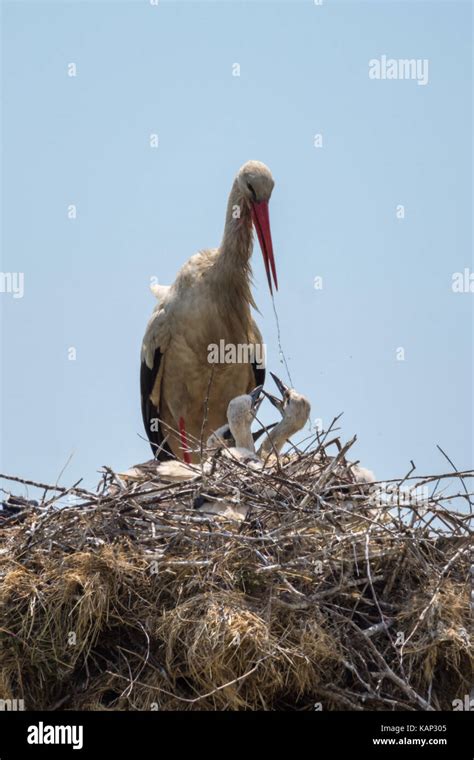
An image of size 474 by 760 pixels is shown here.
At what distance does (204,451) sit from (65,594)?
3.71ft

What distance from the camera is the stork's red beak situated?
8.10m

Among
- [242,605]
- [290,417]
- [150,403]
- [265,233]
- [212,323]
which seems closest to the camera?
[242,605]

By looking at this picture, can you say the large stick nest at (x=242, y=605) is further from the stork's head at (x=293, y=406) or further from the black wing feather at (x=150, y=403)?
the black wing feather at (x=150, y=403)

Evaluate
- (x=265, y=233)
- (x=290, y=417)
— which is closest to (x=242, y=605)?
(x=290, y=417)

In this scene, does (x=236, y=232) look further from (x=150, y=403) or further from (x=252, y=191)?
(x=150, y=403)

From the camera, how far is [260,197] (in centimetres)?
823

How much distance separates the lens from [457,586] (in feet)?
17.8

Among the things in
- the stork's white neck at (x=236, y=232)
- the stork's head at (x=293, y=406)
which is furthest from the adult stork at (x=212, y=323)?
the stork's head at (x=293, y=406)

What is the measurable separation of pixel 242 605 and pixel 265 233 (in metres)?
3.38

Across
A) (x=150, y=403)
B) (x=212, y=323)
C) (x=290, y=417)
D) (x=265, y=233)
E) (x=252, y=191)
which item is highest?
(x=252, y=191)
